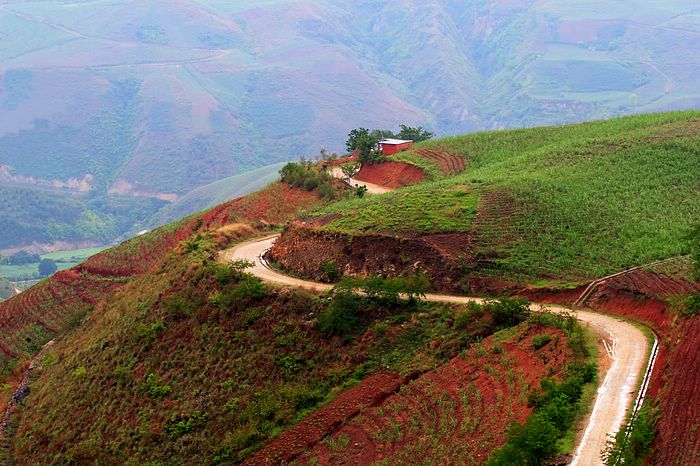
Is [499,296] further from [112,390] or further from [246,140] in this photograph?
[246,140]

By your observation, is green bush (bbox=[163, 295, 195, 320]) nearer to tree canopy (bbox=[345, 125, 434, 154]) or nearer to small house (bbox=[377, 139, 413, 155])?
tree canopy (bbox=[345, 125, 434, 154])

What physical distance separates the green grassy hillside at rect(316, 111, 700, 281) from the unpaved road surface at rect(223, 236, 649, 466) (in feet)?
12.4

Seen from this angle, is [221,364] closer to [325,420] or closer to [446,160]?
[325,420]

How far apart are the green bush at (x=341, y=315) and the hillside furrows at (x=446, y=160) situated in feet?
91.6

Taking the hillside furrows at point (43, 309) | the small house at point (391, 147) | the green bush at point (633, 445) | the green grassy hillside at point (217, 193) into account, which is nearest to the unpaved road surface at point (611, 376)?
the green bush at point (633, 445)

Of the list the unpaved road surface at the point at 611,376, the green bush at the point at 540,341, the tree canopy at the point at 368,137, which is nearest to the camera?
the unpaved road surface at the point at 611,376

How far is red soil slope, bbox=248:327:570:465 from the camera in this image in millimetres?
22078

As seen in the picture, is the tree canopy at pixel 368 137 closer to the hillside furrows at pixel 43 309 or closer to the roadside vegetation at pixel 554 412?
the hillside furrows at pixel 43 309

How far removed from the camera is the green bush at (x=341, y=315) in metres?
30.7

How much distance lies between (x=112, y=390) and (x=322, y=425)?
11197mm

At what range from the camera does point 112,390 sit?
111 feet

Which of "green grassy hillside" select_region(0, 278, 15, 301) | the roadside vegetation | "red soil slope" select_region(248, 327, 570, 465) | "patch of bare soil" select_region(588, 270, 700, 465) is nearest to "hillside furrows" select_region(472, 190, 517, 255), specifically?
"patch of bare soil" select_region(588, 270, 700, 465)

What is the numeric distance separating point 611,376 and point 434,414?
5.09 meters

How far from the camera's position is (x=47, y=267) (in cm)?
12538
